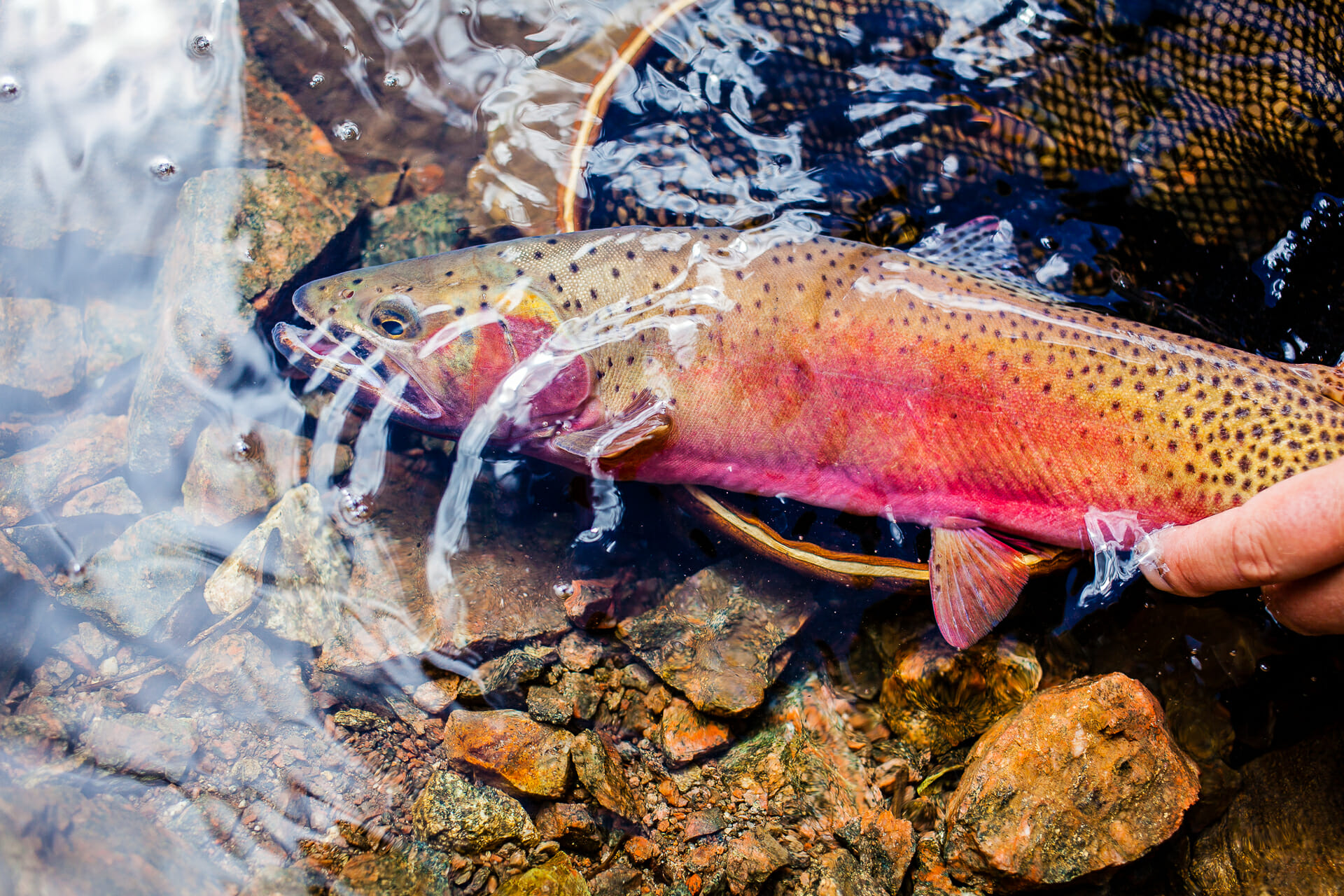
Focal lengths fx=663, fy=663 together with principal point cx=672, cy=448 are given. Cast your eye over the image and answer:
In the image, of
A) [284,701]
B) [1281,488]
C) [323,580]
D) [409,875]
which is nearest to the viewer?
Result: [1281,488]

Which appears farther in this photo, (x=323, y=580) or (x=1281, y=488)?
(x=323, y=580)

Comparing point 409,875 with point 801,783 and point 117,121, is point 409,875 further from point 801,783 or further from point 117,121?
point 117,121

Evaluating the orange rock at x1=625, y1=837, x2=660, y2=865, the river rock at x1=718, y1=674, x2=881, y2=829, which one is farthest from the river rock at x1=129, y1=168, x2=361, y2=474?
the river rock at x1=718, y1=674, x2=881, y2=829

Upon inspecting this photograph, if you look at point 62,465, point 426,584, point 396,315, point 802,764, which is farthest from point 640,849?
point 62,465

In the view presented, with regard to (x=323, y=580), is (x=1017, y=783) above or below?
below

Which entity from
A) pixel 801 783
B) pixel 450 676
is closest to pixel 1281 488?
pixel 801 783

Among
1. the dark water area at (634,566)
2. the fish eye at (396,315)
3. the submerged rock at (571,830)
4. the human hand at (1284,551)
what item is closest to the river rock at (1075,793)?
the dark water area at (634,566)

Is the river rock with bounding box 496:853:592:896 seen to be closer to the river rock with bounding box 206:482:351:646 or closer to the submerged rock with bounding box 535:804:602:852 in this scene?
the submerged rock with bounding box 535:804:602:852
